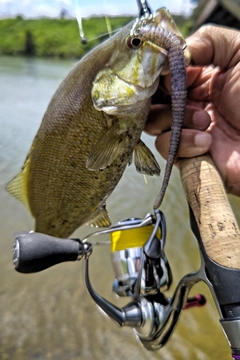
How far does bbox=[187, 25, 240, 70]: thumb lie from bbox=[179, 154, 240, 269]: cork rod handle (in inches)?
16.8

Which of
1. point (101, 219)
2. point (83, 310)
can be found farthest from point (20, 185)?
point (83, 310)

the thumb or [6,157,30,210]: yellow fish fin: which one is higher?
the thumb

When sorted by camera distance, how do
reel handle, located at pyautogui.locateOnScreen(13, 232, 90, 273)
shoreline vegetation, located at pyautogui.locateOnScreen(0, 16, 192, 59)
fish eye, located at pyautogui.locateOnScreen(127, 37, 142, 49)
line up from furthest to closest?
shoreline vegetation, located at pyautogui.locateOnScreen(0, 16, 192, 59)
reel handle, located at pyautogui.locateOnScreen(13, 232, 90, 273)
fish eye, located at pyautogui.locateOnScreen(127, 37, 142, 49)

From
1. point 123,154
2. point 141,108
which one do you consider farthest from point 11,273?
point 141,108

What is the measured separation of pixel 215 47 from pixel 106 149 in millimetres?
640

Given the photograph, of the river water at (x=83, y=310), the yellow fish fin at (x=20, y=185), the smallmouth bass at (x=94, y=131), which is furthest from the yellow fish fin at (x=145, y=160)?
the river water at (x=83, y=310)

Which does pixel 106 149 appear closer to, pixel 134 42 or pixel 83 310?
pixel 134 42

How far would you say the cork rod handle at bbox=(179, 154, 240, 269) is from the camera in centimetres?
106

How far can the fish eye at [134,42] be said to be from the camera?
119 centimetres

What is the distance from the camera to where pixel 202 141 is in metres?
1.34

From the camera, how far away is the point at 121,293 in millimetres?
1780

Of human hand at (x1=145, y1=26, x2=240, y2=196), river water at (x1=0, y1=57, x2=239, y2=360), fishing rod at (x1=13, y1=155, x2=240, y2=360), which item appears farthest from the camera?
river water at (x1=0, y1=57, x2=239, y2=360)

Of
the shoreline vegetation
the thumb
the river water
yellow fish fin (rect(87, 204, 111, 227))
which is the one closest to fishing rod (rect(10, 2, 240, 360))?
yellow fish fin (rect(87, 204, 111, 227))

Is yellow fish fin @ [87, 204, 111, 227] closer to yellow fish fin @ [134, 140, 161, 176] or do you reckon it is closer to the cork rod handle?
yellow fish fin @ [134, 140, 161, 176]
